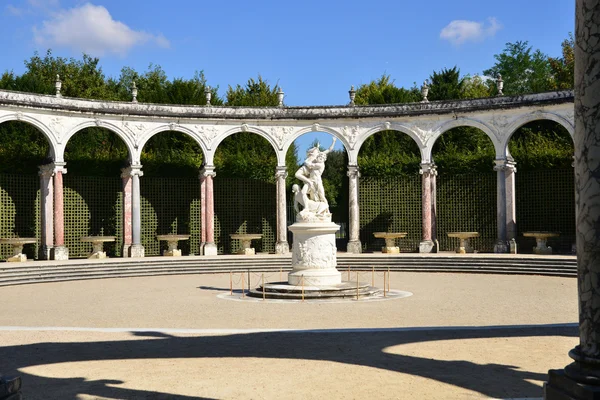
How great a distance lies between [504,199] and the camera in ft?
107

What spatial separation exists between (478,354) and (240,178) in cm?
2862

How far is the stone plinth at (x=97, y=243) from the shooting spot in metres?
32.0

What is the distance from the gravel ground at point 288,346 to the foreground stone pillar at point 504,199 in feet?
43.2

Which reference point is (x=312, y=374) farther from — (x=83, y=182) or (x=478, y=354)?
(x=83, y=182)

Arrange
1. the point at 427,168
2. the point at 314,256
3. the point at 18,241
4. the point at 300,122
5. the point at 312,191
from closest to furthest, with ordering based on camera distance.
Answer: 1. the point at 314,256
2. the point at 312,191
3. the point at 18,241
4. the point at 427,168
5. the point at 300,122

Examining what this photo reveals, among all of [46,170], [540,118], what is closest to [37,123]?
[46,170]

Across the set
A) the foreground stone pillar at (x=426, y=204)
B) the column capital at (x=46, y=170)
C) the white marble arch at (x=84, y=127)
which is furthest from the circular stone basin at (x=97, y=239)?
the foreground stone pillar at (x=426, y=204)

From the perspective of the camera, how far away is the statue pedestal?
19.8 meters

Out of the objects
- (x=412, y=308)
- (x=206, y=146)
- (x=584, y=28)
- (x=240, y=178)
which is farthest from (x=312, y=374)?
(x=240, y=178)

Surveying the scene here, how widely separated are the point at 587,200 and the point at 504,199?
2758cm

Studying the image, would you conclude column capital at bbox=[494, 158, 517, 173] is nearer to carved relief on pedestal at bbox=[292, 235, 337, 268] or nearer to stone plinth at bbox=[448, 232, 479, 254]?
stone plinth at bbox=[448, 232, 479, 254]

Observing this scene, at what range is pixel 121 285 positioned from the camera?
23.8 meters

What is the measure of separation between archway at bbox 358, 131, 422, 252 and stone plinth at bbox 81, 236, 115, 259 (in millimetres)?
13876

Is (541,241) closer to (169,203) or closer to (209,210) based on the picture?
(209,210)
